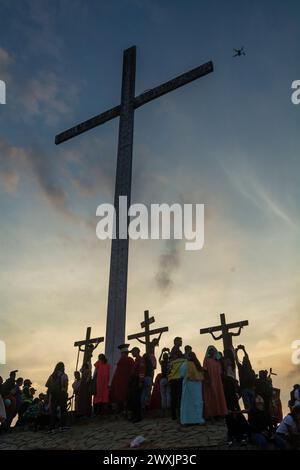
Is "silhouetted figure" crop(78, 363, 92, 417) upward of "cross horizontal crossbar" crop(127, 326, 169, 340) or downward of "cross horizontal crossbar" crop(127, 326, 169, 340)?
downward

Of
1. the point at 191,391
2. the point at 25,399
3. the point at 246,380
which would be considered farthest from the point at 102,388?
the point at 246,380

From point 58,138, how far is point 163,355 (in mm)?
8904

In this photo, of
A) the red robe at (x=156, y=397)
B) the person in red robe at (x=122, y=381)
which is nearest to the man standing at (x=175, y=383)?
the person in red robe at (x=122, y=381)

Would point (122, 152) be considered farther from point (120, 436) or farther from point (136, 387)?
point (120, 436)

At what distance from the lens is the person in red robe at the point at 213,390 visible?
9.80m

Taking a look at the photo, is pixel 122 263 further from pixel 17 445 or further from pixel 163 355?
pixel 17 445

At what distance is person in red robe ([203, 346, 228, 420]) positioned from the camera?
9.80 m

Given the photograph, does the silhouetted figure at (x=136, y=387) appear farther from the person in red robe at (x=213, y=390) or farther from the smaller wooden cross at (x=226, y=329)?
the smaller wooden cross at (x=226, y=329)

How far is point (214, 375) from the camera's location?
400 inches

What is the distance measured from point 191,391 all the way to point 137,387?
139 cm

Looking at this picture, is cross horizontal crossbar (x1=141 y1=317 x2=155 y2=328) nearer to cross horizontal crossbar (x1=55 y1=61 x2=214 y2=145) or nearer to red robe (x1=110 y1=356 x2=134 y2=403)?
red robe (x1=110 y1=356 x2=134 y2=403)

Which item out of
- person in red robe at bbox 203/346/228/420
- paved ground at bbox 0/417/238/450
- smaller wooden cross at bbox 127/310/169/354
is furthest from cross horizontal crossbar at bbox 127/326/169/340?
person in red robe at bbox 203/346/228/420

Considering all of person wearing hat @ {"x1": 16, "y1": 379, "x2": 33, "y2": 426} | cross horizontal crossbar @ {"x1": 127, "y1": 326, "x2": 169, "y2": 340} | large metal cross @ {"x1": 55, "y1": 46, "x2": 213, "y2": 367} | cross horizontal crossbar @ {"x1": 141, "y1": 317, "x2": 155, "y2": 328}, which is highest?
large metal cross @ {"x1": 55, "y1": 46, "x2": 213, "y2": 367}
